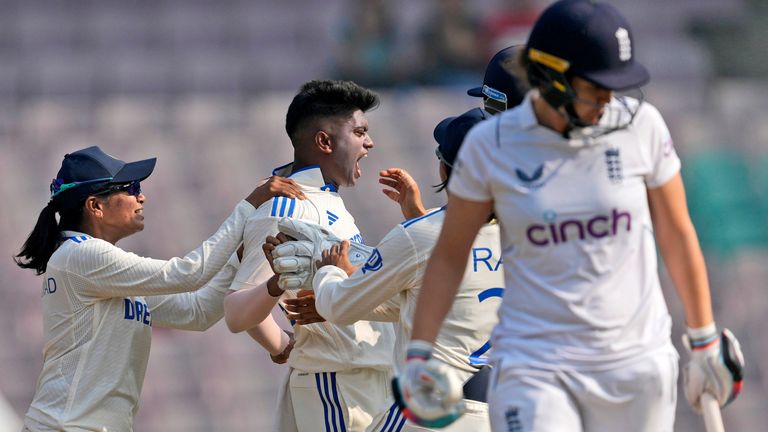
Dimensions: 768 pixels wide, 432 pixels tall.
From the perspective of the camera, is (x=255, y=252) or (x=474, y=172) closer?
(x=474, y=172)

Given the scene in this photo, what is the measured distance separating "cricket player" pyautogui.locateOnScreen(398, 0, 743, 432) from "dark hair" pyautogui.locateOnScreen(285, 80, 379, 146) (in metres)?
2.03

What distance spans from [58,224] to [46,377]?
0.66 m

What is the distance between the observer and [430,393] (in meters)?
2.99

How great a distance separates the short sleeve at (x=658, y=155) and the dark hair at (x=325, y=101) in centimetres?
214

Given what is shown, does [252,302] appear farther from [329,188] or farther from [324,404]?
[329,188]

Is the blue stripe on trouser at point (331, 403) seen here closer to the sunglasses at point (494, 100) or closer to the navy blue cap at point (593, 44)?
the sunglasses at point (494, 100)

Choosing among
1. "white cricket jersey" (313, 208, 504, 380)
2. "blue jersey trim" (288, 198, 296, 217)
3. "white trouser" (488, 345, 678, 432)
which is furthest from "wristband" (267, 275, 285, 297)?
"white trouser" (488, 345, 678, 432)

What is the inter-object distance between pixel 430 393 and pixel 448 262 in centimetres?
33

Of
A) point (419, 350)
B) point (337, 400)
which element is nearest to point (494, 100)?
point (337, 400)

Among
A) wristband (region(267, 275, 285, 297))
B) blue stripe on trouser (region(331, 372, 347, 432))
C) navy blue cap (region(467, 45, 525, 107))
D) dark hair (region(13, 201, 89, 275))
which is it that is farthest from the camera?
dark hair (region(13, 201, 89, 275))

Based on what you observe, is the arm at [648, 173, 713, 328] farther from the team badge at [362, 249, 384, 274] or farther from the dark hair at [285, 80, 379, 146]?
the dark hair at [285, 80, 379, 146]

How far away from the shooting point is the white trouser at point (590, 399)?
295cm

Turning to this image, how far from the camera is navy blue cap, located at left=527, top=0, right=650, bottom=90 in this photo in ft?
9.80

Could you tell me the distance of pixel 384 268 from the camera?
3701 mm
